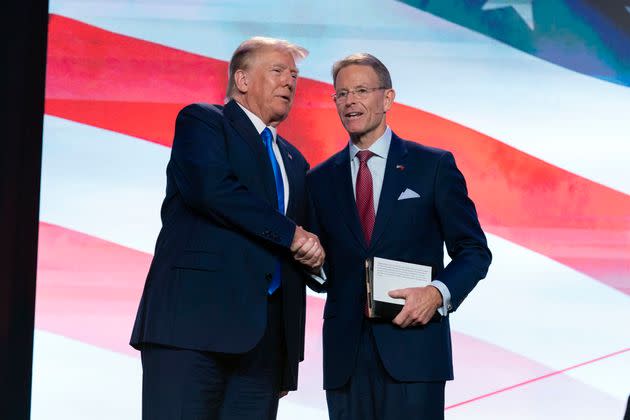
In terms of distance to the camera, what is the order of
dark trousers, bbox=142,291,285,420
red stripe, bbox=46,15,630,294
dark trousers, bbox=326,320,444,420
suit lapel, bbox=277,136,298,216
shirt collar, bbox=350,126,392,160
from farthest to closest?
red stripe, bbox=46,15,630,294 → shirt collar, bbox=350,126,392,160 → suit lapel, bbox=277,136,298,216 → dark trousers, bbox=326,320,444,420 → dark trousers, bbox=142,291,285,420

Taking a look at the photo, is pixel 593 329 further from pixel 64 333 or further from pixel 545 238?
pixel 64 333

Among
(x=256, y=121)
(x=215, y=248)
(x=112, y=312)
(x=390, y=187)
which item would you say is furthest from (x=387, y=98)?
(x=112, y=312)

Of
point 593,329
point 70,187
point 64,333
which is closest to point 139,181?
point 70,187

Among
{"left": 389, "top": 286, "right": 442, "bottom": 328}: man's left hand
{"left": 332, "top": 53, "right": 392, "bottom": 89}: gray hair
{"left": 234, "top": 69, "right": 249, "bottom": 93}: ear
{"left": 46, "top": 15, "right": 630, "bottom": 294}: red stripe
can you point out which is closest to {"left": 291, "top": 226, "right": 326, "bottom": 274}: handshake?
{"left": 389, "top": 286, "right": 442, "bottom": 328}: man's left hand

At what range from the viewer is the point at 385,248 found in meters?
2.26

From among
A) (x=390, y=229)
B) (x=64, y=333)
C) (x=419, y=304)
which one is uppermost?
(x=390, y=229)

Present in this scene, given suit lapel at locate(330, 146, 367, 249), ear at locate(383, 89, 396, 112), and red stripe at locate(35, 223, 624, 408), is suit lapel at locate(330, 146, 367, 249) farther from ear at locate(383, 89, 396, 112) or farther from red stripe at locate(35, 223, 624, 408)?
red stripe at locate(35, 223, 624, 408)

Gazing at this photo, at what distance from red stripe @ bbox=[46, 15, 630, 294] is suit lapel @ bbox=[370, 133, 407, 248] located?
1223mm

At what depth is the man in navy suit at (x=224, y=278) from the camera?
2.05 meters

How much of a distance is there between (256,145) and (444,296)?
0.62 meters

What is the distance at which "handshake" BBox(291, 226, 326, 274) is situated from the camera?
210cm

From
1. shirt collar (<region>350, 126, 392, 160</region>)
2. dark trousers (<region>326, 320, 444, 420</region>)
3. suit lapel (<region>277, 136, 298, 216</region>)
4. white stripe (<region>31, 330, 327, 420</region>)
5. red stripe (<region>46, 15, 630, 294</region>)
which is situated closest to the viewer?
dark trousers (<region>326, 320, 444, 420</region>)

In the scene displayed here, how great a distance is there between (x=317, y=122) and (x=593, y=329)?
140 centimetres

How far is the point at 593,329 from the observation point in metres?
3.48
